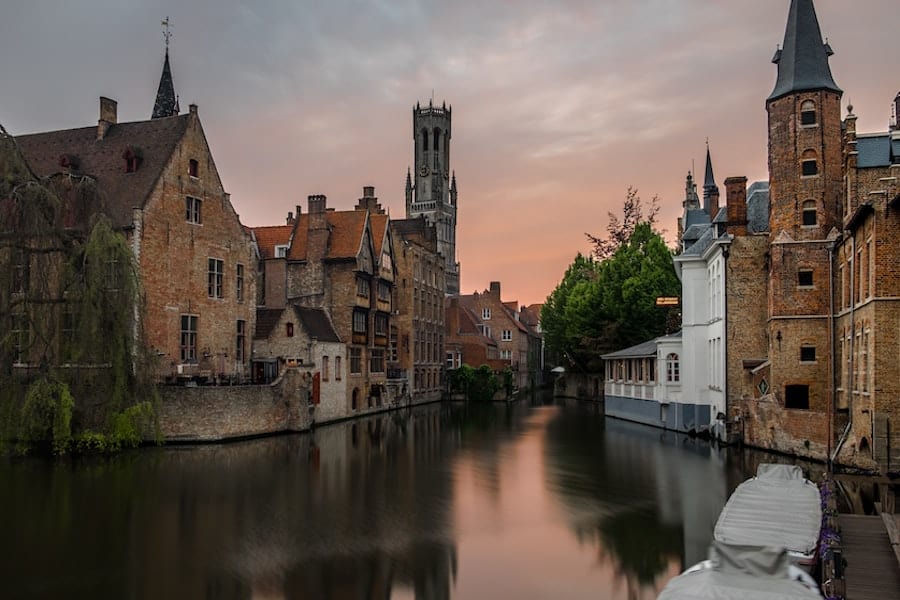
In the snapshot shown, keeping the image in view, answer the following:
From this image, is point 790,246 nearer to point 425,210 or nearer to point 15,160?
point 15,160

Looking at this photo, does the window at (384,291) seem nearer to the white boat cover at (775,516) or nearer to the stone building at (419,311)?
the stone building at (419,311)

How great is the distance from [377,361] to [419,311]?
10.0 m

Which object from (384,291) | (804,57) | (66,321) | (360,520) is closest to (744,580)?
(360,520)

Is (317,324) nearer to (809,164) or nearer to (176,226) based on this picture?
(176,226)

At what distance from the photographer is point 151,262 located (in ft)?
107

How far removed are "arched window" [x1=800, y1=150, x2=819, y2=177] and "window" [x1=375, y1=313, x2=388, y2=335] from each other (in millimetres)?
26686

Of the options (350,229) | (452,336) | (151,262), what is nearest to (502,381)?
(452,336)

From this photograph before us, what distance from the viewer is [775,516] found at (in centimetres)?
1238

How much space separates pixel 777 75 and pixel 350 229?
24.4 m

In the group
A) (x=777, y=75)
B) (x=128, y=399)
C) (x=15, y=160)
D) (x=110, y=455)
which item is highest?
(x=777, y=75)

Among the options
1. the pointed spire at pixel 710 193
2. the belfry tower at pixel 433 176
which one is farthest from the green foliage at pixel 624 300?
the belfry tower at pixel 433 176

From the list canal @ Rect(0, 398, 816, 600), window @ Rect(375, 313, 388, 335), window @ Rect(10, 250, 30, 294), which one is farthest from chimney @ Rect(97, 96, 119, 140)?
window @ Rect(375, 313, 388, 335)

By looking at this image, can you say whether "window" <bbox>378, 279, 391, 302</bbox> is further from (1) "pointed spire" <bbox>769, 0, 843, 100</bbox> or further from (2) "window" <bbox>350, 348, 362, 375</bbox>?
(1) "pointed spire" <bbox>769, 0, 843, 100</bbox>

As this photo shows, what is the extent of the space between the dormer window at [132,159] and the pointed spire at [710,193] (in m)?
27.7
